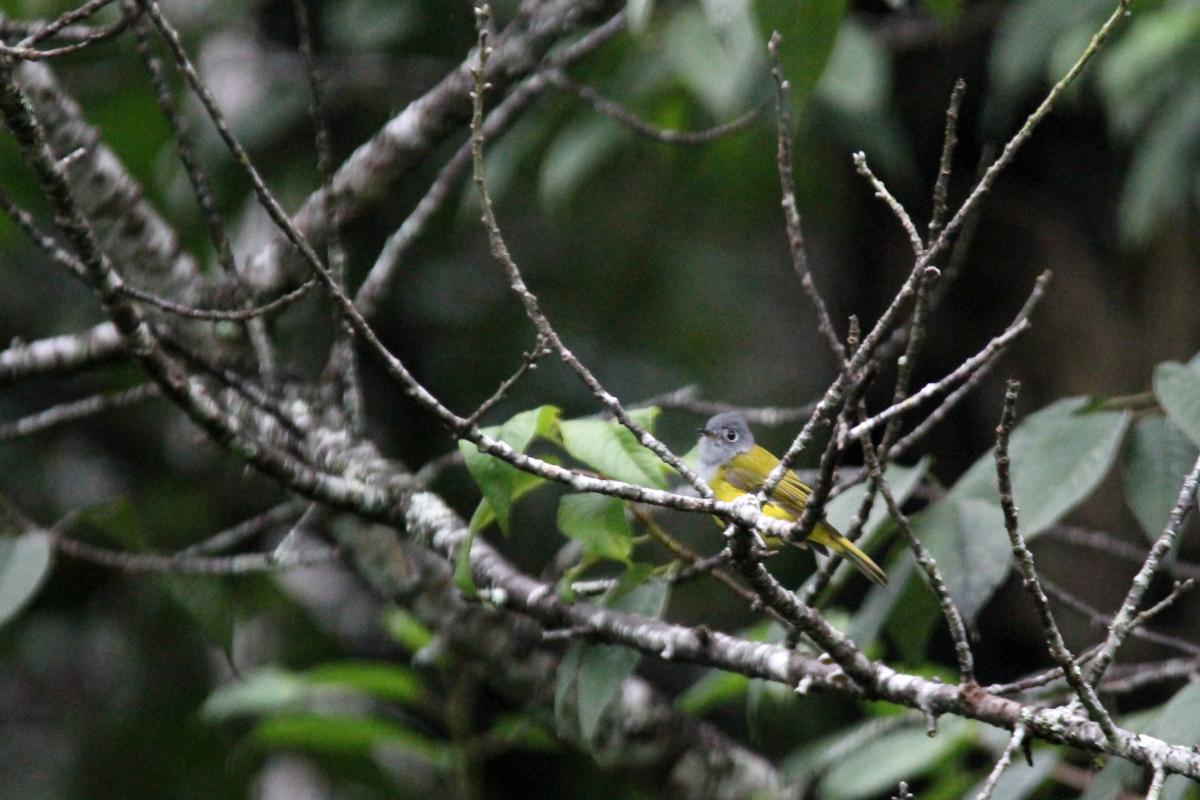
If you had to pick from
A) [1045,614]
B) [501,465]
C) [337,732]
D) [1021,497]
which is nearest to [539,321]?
[501,465]

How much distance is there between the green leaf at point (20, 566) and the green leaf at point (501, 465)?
1.13 m

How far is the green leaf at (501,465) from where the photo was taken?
7.06ft

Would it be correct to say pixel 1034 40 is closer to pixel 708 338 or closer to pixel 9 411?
pixel 708 338

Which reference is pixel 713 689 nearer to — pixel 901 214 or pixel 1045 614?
pixel 1045 614

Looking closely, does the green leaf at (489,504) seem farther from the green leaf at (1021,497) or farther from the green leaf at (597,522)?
the green leaf at (1021,497)

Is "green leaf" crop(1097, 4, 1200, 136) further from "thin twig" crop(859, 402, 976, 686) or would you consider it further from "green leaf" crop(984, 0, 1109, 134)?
"thin twig" crop(859, 402, 976, 686)

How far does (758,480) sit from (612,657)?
146cm

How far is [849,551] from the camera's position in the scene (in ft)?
8.48

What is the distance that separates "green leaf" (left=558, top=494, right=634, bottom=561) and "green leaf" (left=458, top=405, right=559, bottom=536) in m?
0.12

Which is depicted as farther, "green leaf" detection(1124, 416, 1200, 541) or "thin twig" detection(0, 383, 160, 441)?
"thin twig" detection(0, 383, 160, 441)

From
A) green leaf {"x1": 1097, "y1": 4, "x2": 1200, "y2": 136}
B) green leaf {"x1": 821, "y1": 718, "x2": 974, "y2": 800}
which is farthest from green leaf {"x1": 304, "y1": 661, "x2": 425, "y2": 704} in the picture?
green leaf {"x1": 1097, "y1": 4, "x2": 1200, "y2": 136}

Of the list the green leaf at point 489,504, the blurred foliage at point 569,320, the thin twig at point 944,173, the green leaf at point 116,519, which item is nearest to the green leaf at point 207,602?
the blurred foliage at point 569,320

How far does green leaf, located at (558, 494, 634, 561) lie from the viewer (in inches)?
92.5

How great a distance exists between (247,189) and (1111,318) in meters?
3.74
